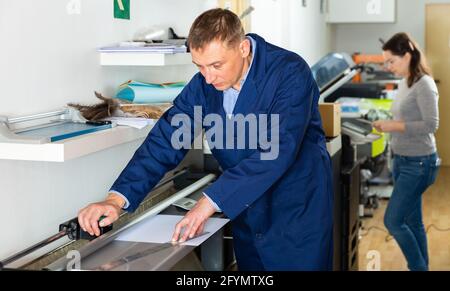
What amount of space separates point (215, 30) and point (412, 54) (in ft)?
7.12

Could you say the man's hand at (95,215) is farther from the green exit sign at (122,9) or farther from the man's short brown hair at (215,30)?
the green exit sign at (122,9)

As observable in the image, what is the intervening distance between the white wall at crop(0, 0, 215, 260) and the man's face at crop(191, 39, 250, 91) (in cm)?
47

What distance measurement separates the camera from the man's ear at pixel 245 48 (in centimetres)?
198

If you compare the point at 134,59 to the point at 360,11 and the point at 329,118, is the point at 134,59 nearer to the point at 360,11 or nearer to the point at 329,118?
the point at 329,118

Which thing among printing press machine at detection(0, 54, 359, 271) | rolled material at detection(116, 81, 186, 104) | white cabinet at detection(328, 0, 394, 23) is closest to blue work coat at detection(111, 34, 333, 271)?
printing press machine at detection(0, 54, 359, 271)

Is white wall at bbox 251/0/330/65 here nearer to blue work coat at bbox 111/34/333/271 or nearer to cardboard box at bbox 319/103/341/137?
cardboard box at bbox 319/103/341/137

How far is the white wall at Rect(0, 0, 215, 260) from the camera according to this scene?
77.1 inches

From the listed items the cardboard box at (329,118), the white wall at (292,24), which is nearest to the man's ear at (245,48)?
the cardboard box at (329,118)

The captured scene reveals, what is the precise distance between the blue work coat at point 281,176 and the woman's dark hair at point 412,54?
171cm

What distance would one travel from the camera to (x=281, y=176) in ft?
6.87

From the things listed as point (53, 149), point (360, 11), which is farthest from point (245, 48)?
point (360, 11)

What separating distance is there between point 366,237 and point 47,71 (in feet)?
10.8

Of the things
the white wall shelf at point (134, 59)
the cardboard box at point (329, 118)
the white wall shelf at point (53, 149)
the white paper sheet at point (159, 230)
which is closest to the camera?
the white wall shelf at point (53, 149)

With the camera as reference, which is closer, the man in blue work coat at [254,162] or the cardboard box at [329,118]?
the man in blue work coat at [254,162]
